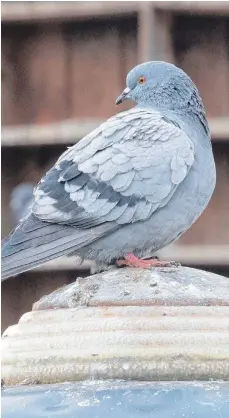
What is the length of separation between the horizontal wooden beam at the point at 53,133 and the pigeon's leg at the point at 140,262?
2241 millimetres

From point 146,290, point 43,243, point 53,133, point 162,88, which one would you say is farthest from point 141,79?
point 53,133

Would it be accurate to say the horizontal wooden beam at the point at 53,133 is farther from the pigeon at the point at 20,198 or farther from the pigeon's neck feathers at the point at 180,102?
→ the pigeon's neck feathers at the point at 180,102

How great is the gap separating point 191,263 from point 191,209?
2184 millimetres

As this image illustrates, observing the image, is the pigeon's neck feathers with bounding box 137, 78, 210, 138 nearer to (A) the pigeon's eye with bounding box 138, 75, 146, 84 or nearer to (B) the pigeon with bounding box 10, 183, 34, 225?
(A) the pigeon's eye with bounding box 138, 75, 146, 84

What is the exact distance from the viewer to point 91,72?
4.82m

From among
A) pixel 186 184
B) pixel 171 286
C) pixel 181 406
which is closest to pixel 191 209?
pixel 186 184

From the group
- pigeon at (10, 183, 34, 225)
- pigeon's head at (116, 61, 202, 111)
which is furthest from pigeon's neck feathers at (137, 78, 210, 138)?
pigeon at (10, 183, 34, 225)

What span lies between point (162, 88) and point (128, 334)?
1.27 m

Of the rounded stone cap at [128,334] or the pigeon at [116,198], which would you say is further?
the pigeon at [116,198]

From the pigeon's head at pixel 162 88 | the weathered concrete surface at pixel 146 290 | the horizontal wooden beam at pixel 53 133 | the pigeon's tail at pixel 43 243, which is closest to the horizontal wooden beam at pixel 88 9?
the horizontal wooden beam at pixel 53 133

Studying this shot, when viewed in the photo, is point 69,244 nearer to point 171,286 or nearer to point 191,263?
point 171,286

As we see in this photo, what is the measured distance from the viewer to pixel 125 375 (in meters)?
1.69

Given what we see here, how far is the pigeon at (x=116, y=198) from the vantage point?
2.51 metres

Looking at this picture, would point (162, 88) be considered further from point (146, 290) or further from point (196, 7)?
point (196, 7)
